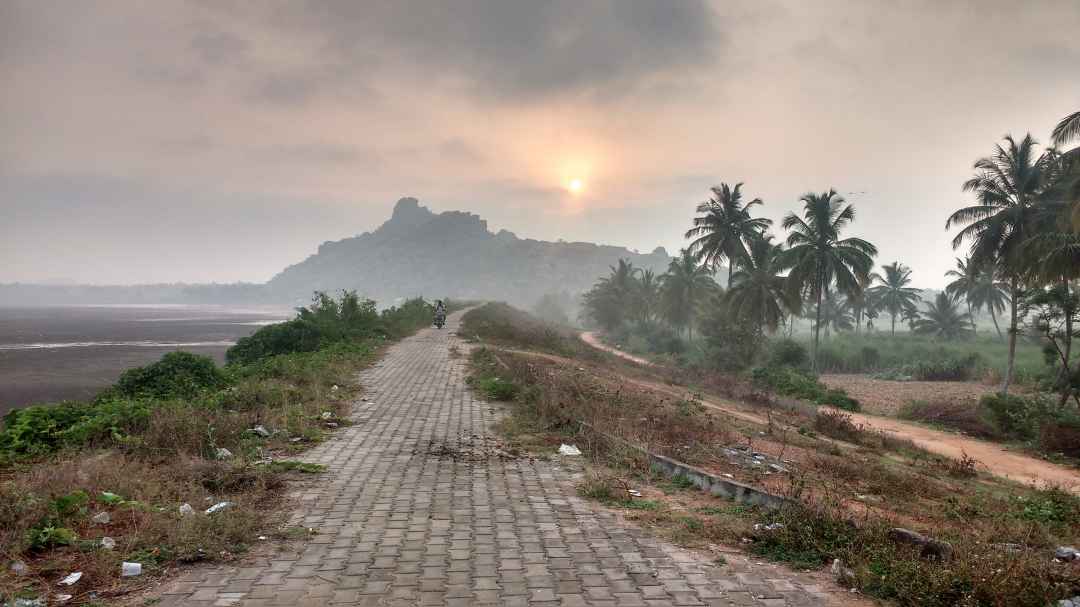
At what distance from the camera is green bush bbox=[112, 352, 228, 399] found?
1048 centimetres

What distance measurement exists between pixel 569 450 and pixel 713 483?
2.09 m

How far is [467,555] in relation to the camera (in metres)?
4.25

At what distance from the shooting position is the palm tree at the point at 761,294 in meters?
32.5

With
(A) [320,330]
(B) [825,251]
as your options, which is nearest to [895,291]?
(B) [825,251]

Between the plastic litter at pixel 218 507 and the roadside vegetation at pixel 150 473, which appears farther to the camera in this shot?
the plastic litter at pixel 218 507

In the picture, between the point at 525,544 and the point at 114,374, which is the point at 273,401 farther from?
the point at 114,374

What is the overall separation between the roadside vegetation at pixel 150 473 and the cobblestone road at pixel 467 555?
445mm

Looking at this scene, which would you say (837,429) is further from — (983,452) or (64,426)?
(64,426)

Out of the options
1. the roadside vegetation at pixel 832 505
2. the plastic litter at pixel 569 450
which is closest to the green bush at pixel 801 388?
the roadside vegetation at pixel 832 505

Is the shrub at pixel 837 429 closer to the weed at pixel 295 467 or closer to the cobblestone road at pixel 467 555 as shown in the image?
the cobblestone road at pixel 467 555

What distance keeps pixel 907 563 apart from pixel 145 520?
18.5ft

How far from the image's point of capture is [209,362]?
40.2 feet

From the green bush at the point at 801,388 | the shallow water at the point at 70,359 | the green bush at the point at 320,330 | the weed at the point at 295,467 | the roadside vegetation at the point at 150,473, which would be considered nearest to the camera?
the roadside vegetation at the point at 150,473

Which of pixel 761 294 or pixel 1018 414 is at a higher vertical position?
pixel 761 294
